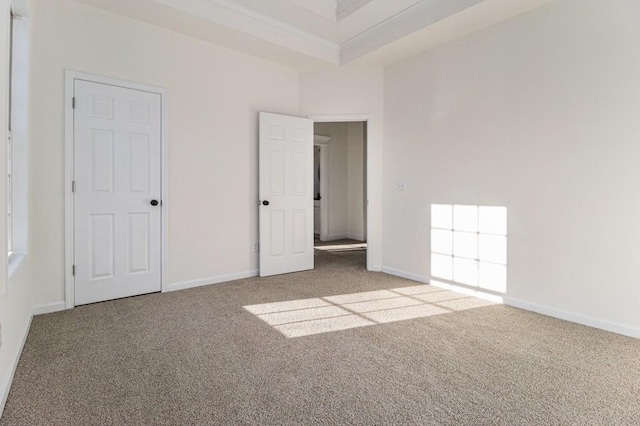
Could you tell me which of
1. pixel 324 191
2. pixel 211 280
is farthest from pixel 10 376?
pixel 324 191

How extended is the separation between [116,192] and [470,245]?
12.4ft

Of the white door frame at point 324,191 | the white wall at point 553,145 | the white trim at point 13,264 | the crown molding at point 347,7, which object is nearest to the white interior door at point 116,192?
the white trim at point 13,264

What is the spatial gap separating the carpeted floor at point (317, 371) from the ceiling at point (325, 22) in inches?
113

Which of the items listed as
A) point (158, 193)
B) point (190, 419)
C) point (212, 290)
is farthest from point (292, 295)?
point (190, 419)

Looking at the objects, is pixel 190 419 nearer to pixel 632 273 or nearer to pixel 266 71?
pixel 632 273

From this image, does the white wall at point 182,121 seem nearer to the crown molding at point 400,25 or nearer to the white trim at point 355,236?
the crown molding at point 400,25

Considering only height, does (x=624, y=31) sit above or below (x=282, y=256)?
above

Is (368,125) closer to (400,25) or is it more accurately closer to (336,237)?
(400,25)

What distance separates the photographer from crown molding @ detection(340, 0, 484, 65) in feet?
11.1

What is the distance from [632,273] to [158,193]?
173 inches

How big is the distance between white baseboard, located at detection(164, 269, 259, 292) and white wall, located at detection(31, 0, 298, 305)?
4cm

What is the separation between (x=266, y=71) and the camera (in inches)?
181

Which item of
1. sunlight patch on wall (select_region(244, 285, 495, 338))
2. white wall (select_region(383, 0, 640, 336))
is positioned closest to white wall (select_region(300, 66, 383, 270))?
white wall (select_region(383, 0, 640, 336))

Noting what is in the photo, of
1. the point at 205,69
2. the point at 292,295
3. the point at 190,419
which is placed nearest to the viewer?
the point at 190,419
